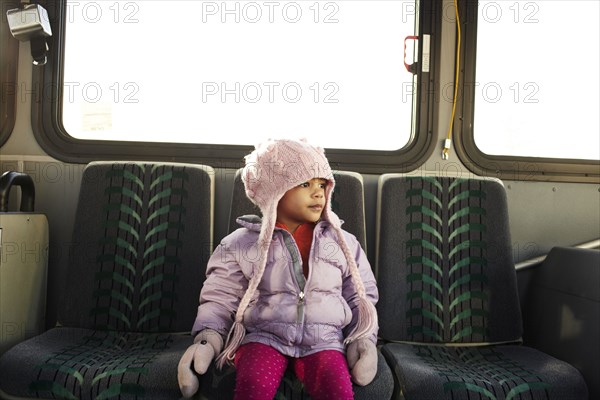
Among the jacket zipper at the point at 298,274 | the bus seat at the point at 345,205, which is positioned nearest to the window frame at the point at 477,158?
the bus seat at the point at 345,205

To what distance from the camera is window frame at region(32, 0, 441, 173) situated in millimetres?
2615

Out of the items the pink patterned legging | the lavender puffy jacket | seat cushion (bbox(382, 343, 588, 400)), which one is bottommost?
seat cushion (bbox(382, 343, 588, 400))

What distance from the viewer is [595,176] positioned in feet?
8.73

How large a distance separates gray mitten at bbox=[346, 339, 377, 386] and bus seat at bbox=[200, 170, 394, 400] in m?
0.03

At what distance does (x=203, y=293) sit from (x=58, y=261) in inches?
43.2

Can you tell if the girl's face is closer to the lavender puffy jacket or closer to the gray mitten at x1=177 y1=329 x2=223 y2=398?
the lavender puffy jacket

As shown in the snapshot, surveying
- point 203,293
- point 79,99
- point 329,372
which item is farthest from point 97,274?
point 329,372

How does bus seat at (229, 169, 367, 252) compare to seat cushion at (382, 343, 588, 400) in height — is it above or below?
above

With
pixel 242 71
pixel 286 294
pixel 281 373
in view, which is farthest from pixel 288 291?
pixel 242 71

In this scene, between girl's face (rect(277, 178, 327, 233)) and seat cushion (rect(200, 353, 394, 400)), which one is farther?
girl's face (rect(277, 178, 327, 233))

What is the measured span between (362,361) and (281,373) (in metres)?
0.25

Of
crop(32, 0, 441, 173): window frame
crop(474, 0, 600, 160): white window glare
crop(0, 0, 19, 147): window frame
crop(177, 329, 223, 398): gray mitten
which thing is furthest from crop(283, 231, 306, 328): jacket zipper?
crop(0, 0, 19, 147): window frame

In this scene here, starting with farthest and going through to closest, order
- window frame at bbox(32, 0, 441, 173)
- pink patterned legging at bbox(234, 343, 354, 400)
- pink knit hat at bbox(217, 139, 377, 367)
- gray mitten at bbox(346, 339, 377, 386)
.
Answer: window frame at bbox(32, 0, 441, 173) → pink knit hat at bbox(217, 139, 377, 367) → gray mitten at bbox(346, 339, 377, 386) → pink patterned legging at bbox(234, 343, 354, 400)

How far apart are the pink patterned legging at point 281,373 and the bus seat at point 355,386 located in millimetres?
33
